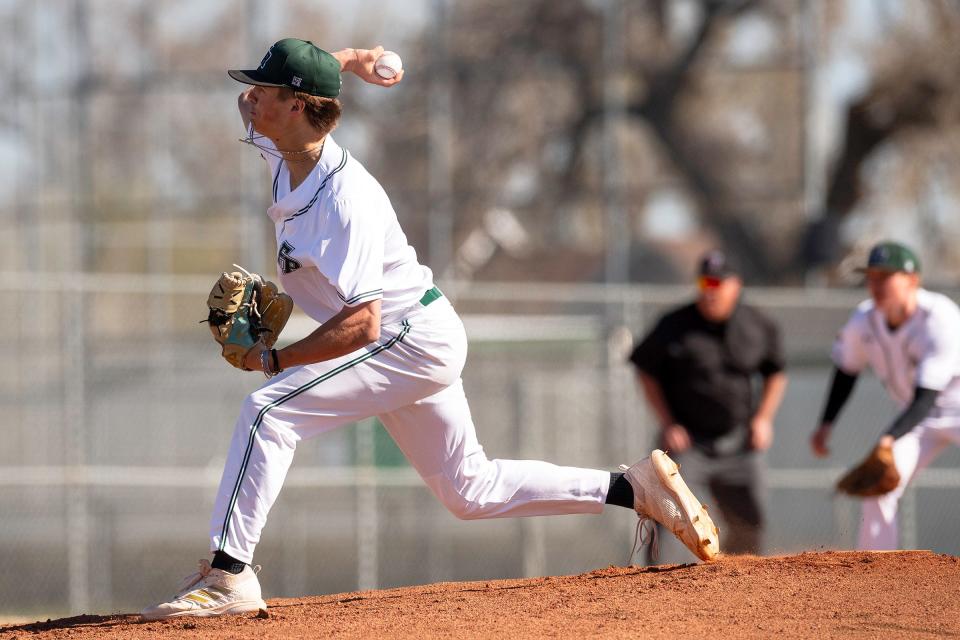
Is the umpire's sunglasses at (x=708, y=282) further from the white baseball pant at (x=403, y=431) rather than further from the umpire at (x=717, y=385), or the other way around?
the white baseball pant at (x=403, y=431)

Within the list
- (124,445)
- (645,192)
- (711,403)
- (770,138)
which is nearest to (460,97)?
(645,192)

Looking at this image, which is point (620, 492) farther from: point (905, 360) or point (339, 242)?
point (905, 360)

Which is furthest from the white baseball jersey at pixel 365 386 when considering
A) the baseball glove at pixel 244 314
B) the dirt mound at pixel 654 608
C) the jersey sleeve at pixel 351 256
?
the dirt mound at pixel 654 608

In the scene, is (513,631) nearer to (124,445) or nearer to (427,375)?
(427,375)

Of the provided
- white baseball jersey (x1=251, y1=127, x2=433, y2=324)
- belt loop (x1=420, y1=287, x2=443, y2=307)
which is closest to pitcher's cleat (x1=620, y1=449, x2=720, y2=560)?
belt loop (x1=420, y1=287, x2=443, y2=307)

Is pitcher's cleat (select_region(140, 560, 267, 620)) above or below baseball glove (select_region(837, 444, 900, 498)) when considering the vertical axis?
below

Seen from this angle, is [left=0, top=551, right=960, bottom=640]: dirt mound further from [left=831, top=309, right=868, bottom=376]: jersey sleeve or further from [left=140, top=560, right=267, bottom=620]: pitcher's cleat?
[left=831, top=309, right=868, bottom=376]: jersey sleeve

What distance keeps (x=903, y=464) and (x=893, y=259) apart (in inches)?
41.7

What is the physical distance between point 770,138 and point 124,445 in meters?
10.2

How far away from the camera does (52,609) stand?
11.2 metres

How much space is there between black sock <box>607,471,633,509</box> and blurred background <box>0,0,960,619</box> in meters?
6.08

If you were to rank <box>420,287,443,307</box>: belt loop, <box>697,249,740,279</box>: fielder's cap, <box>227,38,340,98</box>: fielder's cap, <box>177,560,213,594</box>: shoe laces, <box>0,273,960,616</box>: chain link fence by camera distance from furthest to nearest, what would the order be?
<box>0,273,960,616</box>: chain link fence < <box>697,249,740,279</box>: fielder's cap < <box>420,287,443,307</box>: belt loop < <box>177,560,213,594</box>: shoe laces < <box>227,38,340,98</box>: fielder's cap

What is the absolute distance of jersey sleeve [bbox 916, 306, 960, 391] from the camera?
7.09 meters

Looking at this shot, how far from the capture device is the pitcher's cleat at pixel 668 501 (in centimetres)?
549
